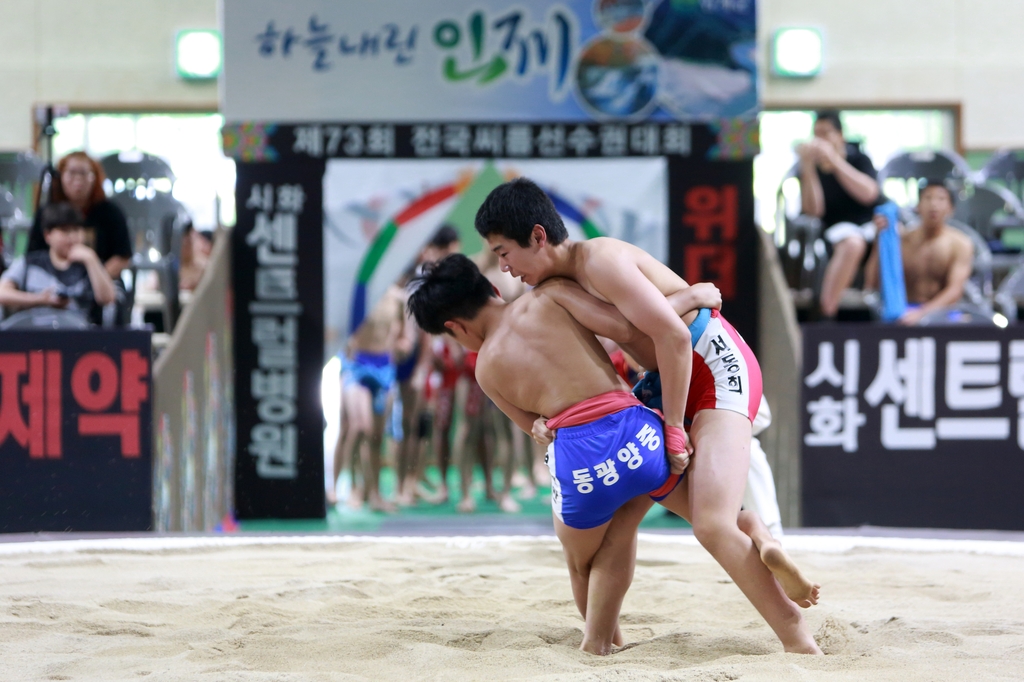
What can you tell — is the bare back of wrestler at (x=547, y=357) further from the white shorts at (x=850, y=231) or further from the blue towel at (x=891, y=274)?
the white shorts at (x=850, y=231)

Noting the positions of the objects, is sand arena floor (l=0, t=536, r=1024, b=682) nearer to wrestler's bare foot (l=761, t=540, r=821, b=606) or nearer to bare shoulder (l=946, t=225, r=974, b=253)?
wrestler's bare foot (l=761, t=540, r=821, b=606)

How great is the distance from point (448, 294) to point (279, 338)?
3535 mm

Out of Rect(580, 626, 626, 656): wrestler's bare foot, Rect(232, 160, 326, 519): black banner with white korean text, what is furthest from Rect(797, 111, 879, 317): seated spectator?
Rect(580, 626, 626, 656): wrestler's bare foot

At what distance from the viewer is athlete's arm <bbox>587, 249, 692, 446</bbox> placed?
2.45m

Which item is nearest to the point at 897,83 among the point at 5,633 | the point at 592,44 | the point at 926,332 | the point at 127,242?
the point at 592,44

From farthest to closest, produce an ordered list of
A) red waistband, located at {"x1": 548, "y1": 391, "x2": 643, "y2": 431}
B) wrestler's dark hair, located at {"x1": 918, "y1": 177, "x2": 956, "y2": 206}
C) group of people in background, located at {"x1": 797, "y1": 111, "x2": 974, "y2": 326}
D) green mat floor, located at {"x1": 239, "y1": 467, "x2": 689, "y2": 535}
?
1. wrestler's dark hair, located at {"x1": 918, "y1": 177, "x2": 956, "y2": 206}
2. group of people in background, located at {"x1": 797, "y1": 111, "x2": 974, "y2": 326}
3. green mat floor, located at {"x1": 239, "y1": 467, "x2": 689, "y2": 535}
4. red waistband, located at {"x1": 548, "y1": 391, "x2": 643, "y2": 431}

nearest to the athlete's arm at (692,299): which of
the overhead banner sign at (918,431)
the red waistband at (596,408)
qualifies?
the red waistband at (596,408)

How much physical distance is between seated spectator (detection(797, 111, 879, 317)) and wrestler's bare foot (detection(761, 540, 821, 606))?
362 cm

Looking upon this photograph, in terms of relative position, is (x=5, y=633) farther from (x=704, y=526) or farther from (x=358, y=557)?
(x=704, y=526)

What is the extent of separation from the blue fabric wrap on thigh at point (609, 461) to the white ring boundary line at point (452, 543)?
1.85 m

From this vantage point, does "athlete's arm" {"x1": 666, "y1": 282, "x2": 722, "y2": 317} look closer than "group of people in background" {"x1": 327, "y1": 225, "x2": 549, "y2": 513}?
Yes

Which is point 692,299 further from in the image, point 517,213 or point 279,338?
point 279,338

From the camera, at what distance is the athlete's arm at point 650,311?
8.04ft

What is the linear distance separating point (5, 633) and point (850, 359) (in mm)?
3721
